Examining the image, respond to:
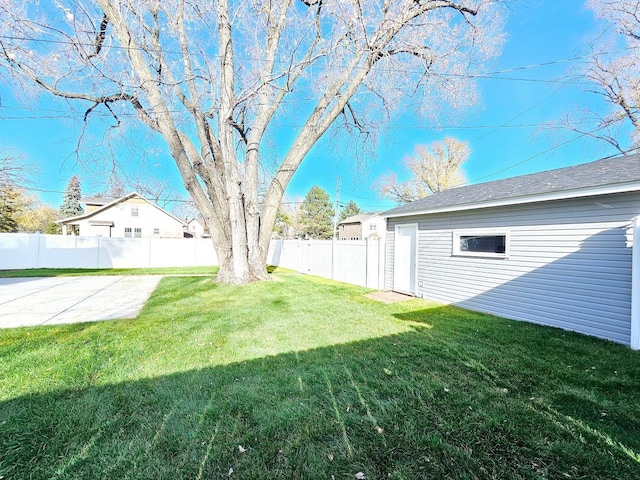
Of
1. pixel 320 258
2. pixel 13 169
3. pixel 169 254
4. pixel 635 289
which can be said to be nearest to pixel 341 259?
pixel 320 258

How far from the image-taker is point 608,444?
1.96 meters

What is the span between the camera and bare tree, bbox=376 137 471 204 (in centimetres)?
2391

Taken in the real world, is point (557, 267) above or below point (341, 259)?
above

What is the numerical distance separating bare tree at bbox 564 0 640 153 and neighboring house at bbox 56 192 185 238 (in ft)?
86.6

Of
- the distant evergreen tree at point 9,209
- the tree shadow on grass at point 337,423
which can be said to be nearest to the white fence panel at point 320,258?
the tree shadow on grass at point 337,423

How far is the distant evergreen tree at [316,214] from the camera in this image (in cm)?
3825

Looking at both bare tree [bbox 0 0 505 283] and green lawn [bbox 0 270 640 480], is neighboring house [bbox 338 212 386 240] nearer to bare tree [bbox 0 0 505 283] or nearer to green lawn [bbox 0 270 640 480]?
bare tree [bbox 0 0 505 283]

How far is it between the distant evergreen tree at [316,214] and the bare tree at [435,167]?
543 inches

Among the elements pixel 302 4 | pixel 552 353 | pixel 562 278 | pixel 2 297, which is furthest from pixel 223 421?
pixel 302 4

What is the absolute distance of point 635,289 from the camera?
3893mm

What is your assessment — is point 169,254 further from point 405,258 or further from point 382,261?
point 405,258

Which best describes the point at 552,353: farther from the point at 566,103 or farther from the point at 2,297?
the point at 566,103

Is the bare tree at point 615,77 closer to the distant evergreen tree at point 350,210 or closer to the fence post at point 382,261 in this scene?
the fence post at point 382,261

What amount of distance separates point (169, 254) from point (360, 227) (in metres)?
23.6
